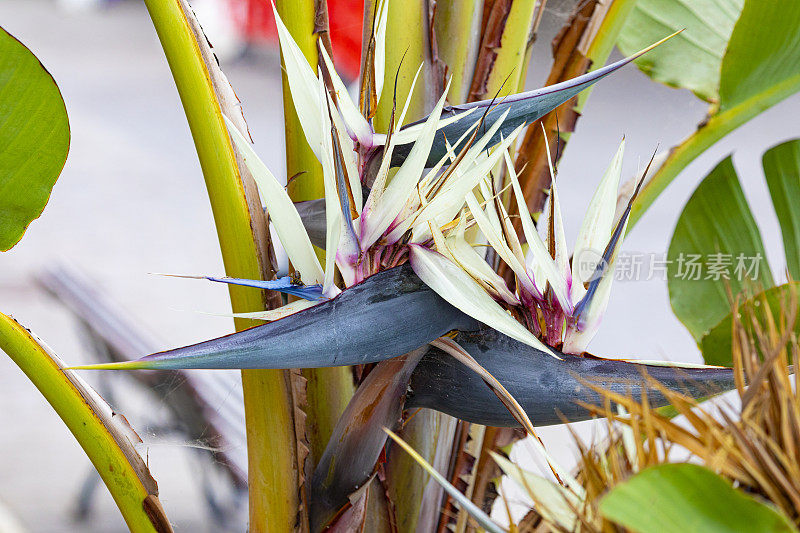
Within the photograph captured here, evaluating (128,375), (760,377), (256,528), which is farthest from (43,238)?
(760,377)

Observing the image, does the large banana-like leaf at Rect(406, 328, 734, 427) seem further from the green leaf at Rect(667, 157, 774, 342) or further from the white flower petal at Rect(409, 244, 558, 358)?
the green leaf at Rect(667, 157, 774, 342)

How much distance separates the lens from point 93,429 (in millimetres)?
287

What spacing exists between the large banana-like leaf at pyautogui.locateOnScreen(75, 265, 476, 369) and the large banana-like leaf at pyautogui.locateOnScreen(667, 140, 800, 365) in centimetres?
34

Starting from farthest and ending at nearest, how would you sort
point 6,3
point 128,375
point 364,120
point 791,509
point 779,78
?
point 6,3, point 128,375, point 779,78, point 364,120, point 791,509

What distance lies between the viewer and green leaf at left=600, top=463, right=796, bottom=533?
4.5 inches

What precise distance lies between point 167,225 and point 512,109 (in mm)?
1533

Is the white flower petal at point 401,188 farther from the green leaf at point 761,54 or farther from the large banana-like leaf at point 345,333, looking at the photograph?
the green leaf at point 761,54

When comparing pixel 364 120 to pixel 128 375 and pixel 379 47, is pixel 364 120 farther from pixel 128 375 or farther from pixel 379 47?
pixel 128 375

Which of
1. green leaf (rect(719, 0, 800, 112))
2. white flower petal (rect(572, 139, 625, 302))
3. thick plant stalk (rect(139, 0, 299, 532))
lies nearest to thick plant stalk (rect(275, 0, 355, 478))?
thick plant stalk (rect(139, 0, 299, 532))

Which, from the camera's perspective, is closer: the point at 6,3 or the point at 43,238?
the point at 43,238

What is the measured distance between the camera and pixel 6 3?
3.23m

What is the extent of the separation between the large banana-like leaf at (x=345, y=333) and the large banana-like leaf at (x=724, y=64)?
0.22 metres

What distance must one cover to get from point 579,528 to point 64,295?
2.02ft

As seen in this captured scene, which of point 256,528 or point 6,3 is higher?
point 6,3
